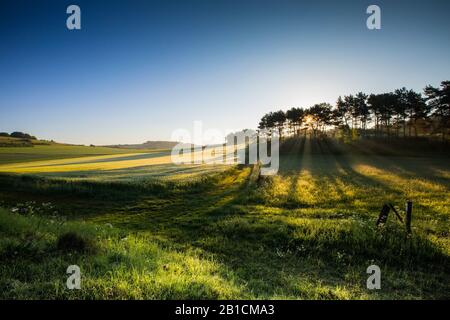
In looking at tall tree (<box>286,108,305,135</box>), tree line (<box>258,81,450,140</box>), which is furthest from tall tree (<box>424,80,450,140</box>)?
tall tree (<box>286,108,305,135</box>)

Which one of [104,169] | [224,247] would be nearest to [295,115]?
[104,169]

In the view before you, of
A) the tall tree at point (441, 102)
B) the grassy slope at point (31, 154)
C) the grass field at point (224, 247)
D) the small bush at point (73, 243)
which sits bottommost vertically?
the grass field at point (224, 247)

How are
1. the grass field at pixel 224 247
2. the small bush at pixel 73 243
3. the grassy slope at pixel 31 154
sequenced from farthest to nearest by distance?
the grassy slope at pixel 31 154 < the small bush at pixel 73 243 < the grass field at pixel 224 247

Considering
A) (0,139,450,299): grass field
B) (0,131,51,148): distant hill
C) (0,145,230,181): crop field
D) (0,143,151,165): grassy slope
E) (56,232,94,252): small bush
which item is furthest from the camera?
(0,131,51,148): distant hill

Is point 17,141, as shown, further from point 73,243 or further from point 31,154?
point 73,243

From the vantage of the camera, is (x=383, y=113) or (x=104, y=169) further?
(x=383, y=113)

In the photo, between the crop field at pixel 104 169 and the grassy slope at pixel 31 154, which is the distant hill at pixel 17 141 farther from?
the crop field at pixel 104 169

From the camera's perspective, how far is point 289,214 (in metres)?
17.8

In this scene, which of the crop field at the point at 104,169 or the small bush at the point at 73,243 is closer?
the small bush at the point at 73,243

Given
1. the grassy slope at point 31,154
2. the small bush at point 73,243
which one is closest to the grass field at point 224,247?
the small bush at point 73,243

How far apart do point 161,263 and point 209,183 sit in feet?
74.2

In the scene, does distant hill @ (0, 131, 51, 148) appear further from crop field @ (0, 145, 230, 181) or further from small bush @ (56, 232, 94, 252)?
small bush @ (56, 232, 94, 252)

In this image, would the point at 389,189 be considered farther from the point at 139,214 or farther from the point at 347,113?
the point at 347,113

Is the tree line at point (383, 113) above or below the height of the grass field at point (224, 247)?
above
